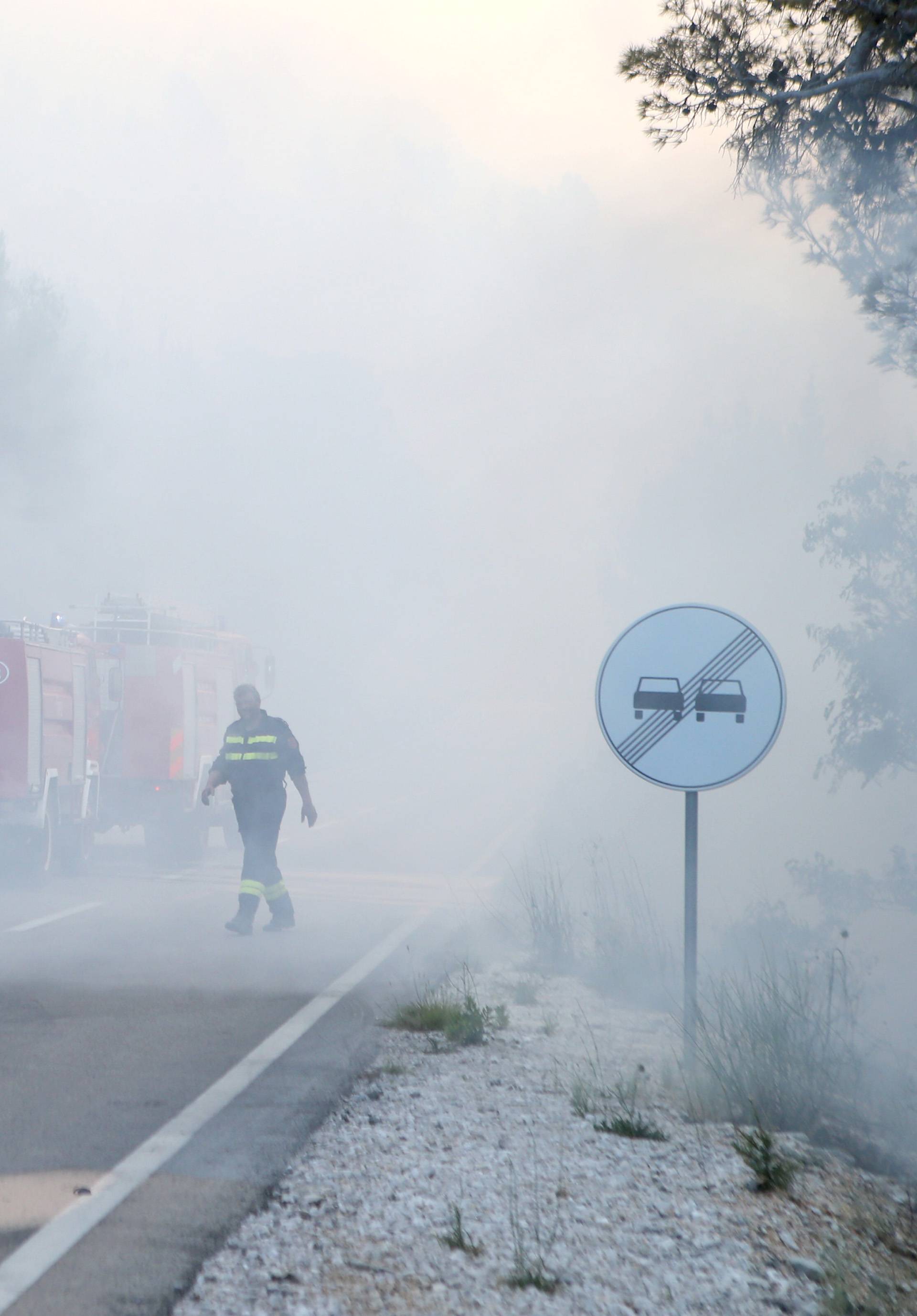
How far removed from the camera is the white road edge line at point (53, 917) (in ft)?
36.8

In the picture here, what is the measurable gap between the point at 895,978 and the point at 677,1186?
6.46 m

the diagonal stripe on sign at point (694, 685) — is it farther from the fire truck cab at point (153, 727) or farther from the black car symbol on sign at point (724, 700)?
the fire truck cab at point (153, 727)

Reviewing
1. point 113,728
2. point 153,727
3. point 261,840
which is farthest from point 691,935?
point 113,728

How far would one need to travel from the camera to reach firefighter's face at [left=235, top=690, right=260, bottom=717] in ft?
36.4

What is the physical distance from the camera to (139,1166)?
4695 millimetres

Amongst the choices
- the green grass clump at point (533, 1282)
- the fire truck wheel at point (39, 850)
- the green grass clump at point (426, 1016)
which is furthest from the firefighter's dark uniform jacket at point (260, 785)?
the green grass clump at point (533, 1282)

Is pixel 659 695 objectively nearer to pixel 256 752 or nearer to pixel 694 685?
pixel 694 685

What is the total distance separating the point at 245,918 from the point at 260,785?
1.07 meters

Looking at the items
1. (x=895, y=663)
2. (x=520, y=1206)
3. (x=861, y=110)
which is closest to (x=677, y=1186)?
(x=520, y=1206)

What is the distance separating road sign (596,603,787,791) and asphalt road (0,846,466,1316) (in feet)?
6.44

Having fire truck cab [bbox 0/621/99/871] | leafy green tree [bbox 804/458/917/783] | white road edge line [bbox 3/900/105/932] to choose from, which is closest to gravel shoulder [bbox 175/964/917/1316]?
leafy green tree [bbox 804/458/917/783]

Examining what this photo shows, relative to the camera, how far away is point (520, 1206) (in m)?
4.19

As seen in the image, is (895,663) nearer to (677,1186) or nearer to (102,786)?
(677,1186)

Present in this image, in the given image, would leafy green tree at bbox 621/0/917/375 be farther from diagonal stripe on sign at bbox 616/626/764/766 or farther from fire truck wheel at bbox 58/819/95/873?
fire truck wheel at bbox 58/819/95/873
